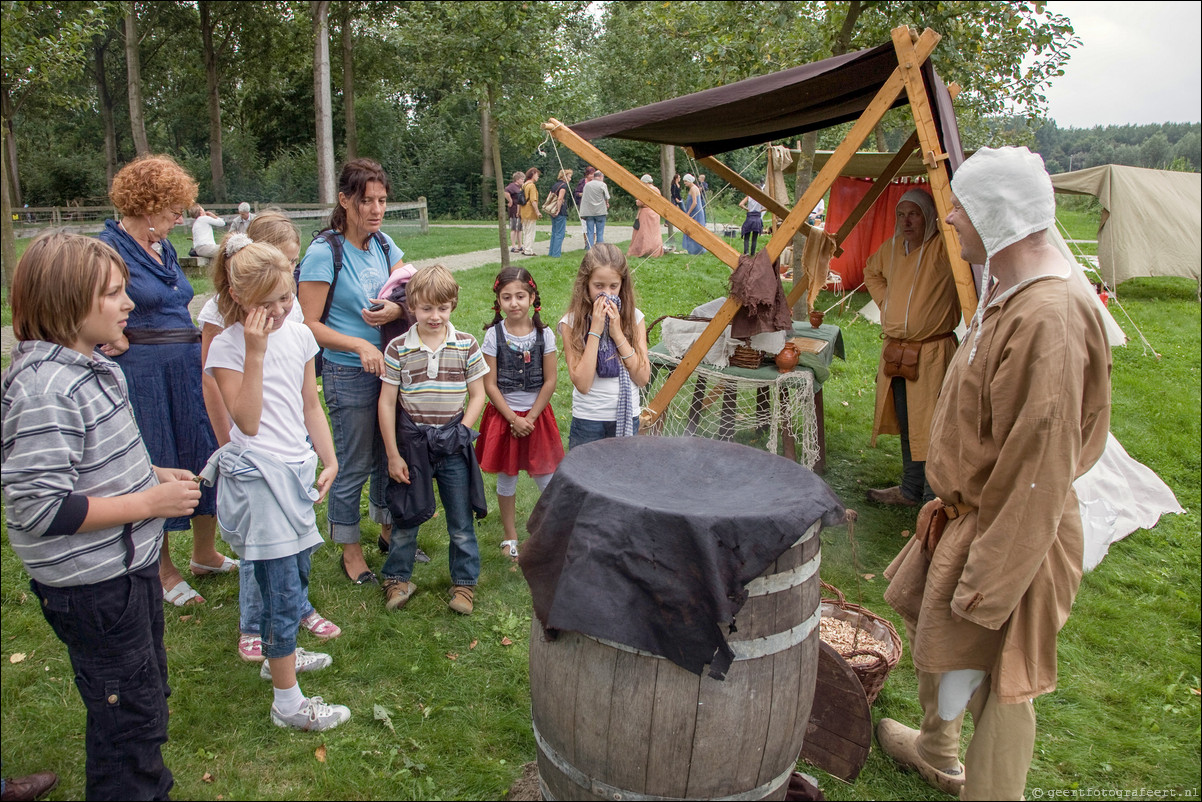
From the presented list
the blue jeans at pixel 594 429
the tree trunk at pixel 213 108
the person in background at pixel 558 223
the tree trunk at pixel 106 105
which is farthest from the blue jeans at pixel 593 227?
the tree trunk at pixel 106 105

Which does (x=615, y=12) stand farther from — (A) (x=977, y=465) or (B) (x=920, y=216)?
(A) (x=977, y=465)

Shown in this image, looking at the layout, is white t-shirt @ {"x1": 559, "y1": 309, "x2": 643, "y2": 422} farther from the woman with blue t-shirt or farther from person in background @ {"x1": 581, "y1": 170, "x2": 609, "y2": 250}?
person in background @ {"x1": 581, "y1": 170, "x2": 609, "y2": 250}

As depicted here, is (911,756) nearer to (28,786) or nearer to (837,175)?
(837,175)

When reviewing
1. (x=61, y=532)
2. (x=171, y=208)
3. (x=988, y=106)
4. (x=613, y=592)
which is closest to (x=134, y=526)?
(x=61, y=532)

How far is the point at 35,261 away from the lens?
2.16 meters

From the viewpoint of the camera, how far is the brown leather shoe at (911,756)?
9.27 ft

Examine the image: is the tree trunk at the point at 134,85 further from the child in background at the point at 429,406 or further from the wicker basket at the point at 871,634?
the wicker basket at the point at 871,634

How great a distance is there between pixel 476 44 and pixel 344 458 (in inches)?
335

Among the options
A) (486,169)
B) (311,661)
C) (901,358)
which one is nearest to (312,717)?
(311,661)

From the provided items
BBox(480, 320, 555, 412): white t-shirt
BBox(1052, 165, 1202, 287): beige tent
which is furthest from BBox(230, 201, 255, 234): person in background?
BBox(1052, 165, 1202, 287): beige tent

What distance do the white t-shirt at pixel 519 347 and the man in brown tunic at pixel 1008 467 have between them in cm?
211

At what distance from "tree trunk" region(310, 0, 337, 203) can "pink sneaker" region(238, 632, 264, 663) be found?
15.7 m

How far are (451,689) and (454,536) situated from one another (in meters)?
0.76

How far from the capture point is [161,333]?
353 cm
